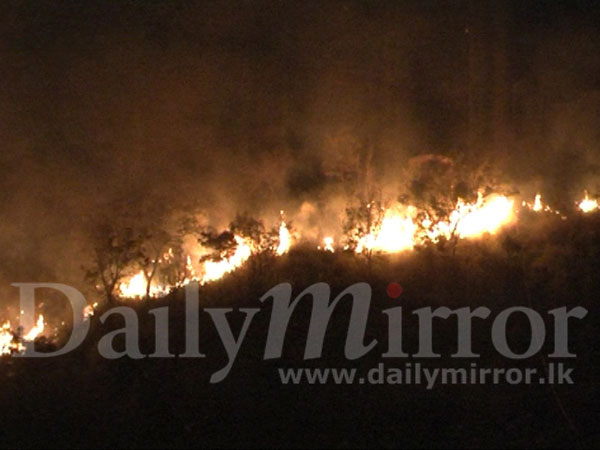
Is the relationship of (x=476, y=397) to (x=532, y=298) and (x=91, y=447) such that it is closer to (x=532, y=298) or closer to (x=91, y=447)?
(x=532, y=298)

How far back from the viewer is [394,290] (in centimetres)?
1189

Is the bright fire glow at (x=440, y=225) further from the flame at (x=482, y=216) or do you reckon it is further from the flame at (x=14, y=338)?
the flame at (x=14, y=338)

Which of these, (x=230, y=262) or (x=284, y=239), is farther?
(x=284, y=239)

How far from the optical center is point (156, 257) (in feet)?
55.8

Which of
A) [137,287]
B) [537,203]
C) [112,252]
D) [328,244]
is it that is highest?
[537,203]

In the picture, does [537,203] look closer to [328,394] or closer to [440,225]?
[440,225]

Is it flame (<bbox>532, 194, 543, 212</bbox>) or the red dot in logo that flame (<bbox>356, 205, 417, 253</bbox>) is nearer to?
the red dot in logo

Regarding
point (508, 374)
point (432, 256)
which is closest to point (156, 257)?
point (432, 256)

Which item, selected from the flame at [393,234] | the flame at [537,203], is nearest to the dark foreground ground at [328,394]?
the flame at [393,234]

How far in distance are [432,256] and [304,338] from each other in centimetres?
535

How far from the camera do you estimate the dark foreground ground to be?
7195 millimetres

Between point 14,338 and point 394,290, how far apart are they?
276 inches

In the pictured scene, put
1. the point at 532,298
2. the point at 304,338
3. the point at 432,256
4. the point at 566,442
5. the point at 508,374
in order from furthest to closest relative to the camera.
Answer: the point at 432,256, the point at 532,298, the point at 304,338, the point at 508,374, the point at 566,442

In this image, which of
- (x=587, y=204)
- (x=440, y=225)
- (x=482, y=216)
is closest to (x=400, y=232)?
(x=440, y=225)
